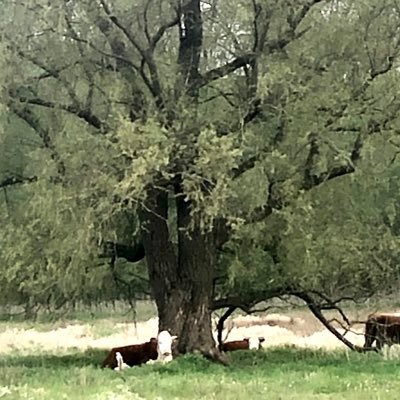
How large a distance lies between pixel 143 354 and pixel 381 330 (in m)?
6.18

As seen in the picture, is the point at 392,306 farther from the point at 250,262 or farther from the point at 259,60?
the point at 259,60

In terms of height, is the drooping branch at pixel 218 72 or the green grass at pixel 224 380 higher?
the drooping branch at pixel 218 72

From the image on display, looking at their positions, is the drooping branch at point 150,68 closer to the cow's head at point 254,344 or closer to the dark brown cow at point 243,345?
the dark brown cow at point 243,345

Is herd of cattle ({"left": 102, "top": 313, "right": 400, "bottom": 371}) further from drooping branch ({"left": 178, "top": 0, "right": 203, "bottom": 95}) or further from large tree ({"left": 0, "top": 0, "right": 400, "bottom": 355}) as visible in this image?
drooping branch ({"left": 178, "top": 0, "right": 203, "bottom": 95})

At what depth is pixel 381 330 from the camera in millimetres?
21953

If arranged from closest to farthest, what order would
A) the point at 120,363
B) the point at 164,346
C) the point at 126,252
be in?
the point at 164,346 < the point at 120,363 < the point at 126,252

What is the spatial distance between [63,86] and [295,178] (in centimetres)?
438

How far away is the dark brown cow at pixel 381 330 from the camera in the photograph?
21125mm

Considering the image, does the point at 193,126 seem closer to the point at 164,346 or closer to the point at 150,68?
the point at 150,68

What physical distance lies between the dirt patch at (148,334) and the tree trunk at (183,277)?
25.1 ft

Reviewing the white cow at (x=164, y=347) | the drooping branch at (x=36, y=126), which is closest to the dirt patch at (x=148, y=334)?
the white cow at (x=164, y=347)

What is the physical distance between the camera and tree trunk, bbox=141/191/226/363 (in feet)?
57.2

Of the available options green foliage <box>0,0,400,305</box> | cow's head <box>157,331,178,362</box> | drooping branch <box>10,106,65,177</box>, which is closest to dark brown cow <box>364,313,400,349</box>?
green foliage <box>0,0,400,305</box>

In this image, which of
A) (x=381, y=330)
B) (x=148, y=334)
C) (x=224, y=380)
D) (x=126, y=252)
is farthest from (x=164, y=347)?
(x=148, y=334)
